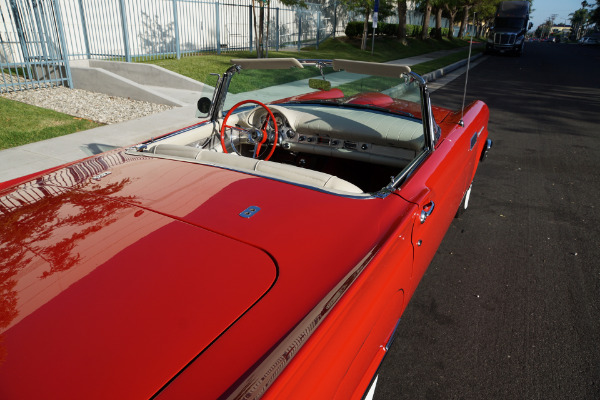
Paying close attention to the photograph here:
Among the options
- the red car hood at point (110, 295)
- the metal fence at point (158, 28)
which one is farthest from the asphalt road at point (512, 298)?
the metal fence at point (158, 28)

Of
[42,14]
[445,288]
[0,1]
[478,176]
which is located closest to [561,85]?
[478,176]

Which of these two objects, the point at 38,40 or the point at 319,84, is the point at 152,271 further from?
the point at 38,40

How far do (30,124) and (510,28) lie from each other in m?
29.2

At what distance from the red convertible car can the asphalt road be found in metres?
0.51

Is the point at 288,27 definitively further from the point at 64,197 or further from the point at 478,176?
the point at 64,197

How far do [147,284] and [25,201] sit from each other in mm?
1002

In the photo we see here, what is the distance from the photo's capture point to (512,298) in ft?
9.52

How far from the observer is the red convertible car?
111 cm

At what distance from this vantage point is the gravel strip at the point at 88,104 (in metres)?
7.30

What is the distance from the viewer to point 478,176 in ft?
16.9

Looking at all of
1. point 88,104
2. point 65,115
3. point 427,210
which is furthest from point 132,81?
point 427,210

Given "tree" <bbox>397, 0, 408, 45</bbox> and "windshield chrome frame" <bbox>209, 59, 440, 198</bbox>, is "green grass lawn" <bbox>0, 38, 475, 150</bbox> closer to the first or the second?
"windshield chrome frame" <bbox>209, 59, 440, 198</bbox>

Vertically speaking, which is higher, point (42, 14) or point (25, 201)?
point (42, 14)

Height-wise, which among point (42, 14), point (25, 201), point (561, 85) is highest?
point (42, 14)
